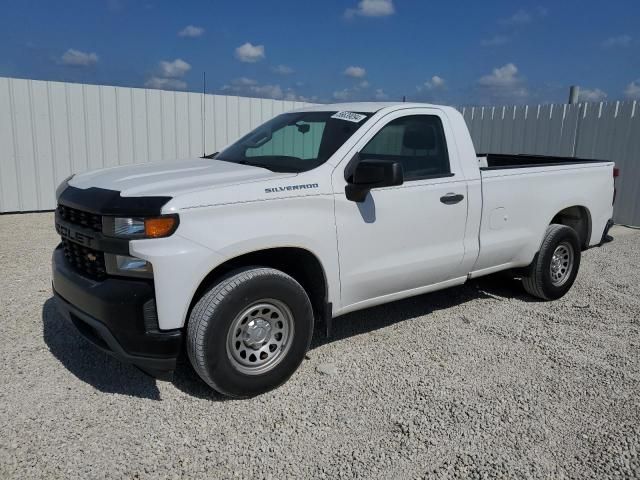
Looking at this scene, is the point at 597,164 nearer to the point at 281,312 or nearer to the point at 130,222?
the point at 281,312

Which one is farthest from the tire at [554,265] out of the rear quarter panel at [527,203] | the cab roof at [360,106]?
the cab roof at [360,106]

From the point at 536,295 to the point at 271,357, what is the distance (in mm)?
3297

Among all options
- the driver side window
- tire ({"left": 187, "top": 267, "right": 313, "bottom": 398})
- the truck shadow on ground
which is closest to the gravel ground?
the truck shadow on ground

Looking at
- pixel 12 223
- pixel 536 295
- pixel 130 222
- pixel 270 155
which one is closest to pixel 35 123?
pixel 12 223

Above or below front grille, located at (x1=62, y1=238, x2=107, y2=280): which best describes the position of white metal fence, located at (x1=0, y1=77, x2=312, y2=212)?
above

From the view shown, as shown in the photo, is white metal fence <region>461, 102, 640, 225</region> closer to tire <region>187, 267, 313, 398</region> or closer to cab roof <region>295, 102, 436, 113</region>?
cab roof <region>295, 102, 436, 113</region>

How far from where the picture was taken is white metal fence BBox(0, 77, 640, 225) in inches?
396

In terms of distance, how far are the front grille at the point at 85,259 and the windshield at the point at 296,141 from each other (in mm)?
1317

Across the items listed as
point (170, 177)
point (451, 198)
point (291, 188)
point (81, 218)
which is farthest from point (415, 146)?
point (81, 218)

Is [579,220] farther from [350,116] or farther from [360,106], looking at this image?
[350,116]

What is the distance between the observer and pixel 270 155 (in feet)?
14.0

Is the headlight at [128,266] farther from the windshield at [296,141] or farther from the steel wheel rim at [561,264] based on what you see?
the steel wheel rim at [561,264]

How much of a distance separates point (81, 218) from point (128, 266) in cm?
60

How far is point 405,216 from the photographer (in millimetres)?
4062
